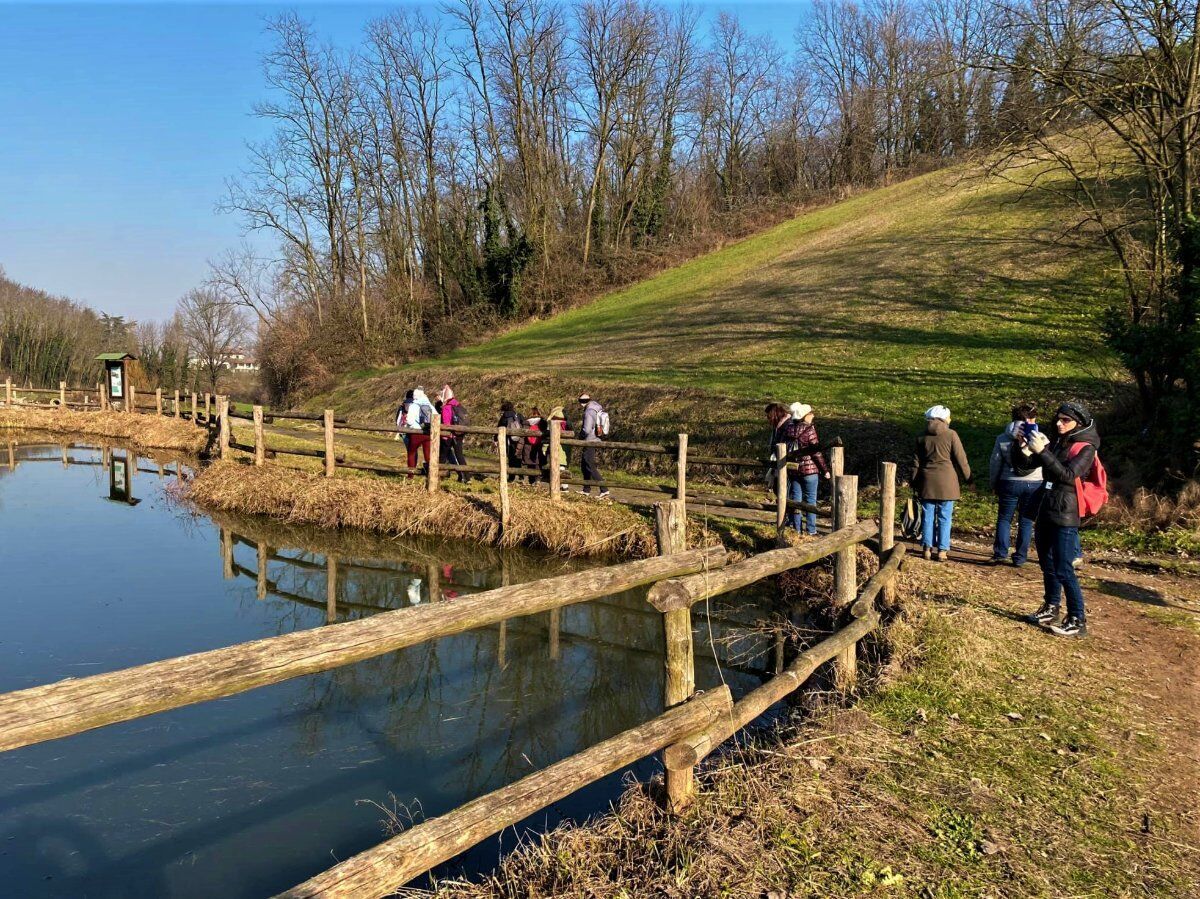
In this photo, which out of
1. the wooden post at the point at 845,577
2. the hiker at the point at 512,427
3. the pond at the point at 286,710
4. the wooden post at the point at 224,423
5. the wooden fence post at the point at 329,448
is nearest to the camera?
the pond at the point at 286,710

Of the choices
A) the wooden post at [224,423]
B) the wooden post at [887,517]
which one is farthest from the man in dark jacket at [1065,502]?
the wooden post at [224,423]

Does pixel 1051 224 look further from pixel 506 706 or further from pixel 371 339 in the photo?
pixel 371 339

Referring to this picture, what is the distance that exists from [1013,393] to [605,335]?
57.2 ft

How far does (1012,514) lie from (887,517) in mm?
2559

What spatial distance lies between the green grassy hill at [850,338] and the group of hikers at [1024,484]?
3916mm

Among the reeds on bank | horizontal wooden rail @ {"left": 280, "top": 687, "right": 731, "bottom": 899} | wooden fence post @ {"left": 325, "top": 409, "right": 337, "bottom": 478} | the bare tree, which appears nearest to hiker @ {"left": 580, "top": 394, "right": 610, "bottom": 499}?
the reeds on bank

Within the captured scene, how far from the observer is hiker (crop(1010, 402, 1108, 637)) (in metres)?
6.59

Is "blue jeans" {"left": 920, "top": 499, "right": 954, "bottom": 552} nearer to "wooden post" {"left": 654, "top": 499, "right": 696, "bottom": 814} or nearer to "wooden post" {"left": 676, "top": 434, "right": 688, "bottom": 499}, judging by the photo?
"wooden post" {"left": 676, "top": 434, "right": 688, "bottom": 499}

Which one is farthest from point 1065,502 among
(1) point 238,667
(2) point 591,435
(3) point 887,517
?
(2) point 591,435

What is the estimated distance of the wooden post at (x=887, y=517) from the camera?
752 centimetres

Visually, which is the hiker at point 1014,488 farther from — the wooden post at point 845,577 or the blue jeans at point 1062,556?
the wooden post at point 845,577

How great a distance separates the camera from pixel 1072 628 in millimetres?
6871

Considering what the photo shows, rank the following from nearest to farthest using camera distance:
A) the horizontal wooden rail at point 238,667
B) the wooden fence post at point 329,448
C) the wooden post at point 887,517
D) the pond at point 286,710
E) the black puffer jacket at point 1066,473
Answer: the horizontal wooden rail at point 238,667 → the pond at point 286,710 → the black puffer jacket at point 1066,473 → the wooden post at point 887,517 → the wooden fence post at point 329,448

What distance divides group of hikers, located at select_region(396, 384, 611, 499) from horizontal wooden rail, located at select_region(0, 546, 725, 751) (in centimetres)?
913
